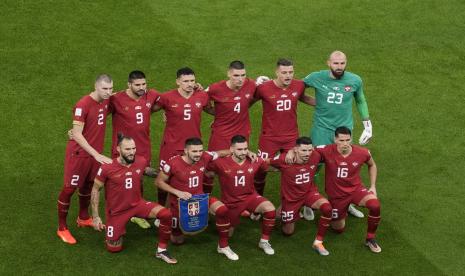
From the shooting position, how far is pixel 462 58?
18.9 meters

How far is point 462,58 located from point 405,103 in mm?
2405

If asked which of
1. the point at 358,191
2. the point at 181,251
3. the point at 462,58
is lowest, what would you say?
the point at 181,251

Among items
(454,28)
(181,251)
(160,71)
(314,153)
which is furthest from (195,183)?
(454,28)

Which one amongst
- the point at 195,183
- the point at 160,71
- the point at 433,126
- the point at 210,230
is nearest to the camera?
the point at 195,183

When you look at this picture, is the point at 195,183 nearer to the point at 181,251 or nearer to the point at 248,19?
the point at 181,251

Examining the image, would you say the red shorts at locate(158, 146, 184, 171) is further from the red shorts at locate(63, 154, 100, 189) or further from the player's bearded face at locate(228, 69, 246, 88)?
the player's bearded face at locate(228, 69, 246, 88)

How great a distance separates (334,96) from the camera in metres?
13.5

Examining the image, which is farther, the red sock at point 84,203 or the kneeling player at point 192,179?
the red sock at point 84,203

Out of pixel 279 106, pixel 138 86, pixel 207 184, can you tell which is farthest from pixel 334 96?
pixel 138 86

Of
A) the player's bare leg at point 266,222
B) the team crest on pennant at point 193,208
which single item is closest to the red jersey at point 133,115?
the team crest on pennant at point 193,208

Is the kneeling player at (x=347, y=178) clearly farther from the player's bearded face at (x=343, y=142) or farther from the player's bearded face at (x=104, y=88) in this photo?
the player's bearded face at (x=104, y=88)

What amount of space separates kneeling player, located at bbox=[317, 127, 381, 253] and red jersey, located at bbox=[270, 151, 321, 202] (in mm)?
227

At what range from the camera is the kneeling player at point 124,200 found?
39.8ft

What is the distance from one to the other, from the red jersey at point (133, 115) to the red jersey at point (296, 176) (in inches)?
76.4
